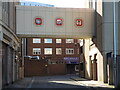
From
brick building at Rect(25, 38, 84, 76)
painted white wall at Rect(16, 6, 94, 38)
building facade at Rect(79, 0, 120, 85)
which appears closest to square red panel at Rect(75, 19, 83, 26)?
painted white wall at Rect(16, 6, 94, 38)

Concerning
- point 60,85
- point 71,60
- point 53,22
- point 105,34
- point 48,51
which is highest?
point 53,22

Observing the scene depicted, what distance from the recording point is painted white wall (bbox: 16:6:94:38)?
97.2 ft

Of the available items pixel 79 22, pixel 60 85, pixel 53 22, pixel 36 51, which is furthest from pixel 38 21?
pixel 36 51

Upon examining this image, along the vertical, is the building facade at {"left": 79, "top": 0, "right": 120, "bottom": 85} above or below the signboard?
above

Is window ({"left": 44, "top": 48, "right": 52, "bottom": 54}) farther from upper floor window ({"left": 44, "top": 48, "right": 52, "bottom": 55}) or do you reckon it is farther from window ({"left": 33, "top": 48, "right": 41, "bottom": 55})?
window ({"left": 33, "top": 48, "right": 41, "bottom": 55})

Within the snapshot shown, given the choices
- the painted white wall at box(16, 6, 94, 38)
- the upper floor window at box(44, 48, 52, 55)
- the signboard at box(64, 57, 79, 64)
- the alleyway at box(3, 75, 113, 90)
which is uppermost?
the painted white wall at box(16, 6, 94, 38)

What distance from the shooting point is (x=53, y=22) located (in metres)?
30.1

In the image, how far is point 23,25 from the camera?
29531mm

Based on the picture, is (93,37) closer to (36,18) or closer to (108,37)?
(108,37)

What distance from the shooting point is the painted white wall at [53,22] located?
2964 centimetres

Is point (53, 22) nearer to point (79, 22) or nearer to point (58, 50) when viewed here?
point (79, 22)

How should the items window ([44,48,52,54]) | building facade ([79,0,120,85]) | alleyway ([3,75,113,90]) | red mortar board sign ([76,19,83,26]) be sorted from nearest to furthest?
alleyway ([3,75,113,90]), building facade ([79,0,120,85]), red mortar board sign ([76,19,83,26]), window ([44,48,52,54])

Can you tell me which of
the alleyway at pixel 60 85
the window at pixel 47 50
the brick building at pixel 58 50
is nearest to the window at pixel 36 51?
the brick building at pixel 58 50

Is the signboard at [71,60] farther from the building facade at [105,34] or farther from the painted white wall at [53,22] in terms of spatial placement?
the building facade at [105,34]
